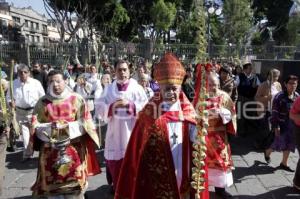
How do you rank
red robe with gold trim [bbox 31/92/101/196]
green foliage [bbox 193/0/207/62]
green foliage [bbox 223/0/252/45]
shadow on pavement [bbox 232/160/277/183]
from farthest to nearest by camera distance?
green foliage [bbox 223/0/252/45] < shadow on pavement [bbox 232/160/277/183] < red robe with gold trim [bbox 31/92/101/196] < green foliage [bbox 193/0/207/62]

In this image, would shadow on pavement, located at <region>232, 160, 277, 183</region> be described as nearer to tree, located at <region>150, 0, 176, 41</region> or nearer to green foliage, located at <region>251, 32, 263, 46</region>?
tree, located at <region>150, 0, 176, 41</region>

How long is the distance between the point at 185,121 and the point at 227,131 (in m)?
1.76

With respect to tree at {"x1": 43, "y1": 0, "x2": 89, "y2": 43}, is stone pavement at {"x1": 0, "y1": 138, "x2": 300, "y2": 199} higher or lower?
lower

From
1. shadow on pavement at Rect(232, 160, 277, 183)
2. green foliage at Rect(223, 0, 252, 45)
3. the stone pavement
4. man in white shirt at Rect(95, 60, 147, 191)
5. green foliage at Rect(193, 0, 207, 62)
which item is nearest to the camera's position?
green foliage at Rect(193, 0, 207, 62)

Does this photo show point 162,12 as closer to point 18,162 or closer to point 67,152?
point 18,162

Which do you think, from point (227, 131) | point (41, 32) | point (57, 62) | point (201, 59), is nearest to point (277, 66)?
point (227, 131)

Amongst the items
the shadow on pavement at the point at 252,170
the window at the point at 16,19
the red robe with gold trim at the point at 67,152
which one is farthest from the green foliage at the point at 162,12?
the window at the point at 16,19

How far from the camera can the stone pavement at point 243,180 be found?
577cm

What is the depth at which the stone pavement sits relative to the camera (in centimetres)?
577

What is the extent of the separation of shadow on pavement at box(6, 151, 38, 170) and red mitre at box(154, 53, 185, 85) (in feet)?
13.9

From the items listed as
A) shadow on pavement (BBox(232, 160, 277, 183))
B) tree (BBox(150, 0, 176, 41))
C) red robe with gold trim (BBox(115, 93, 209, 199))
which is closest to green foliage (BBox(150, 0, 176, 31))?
tree (BBox(150, 0, 176, 41))

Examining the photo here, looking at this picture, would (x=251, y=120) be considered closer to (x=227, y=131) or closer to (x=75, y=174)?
(x=227, y=131)

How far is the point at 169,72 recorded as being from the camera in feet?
12.6

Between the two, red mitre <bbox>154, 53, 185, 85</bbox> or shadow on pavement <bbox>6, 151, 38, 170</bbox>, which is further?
shadow on pavement <bbox>6, 151, 38, 170</bbox>
